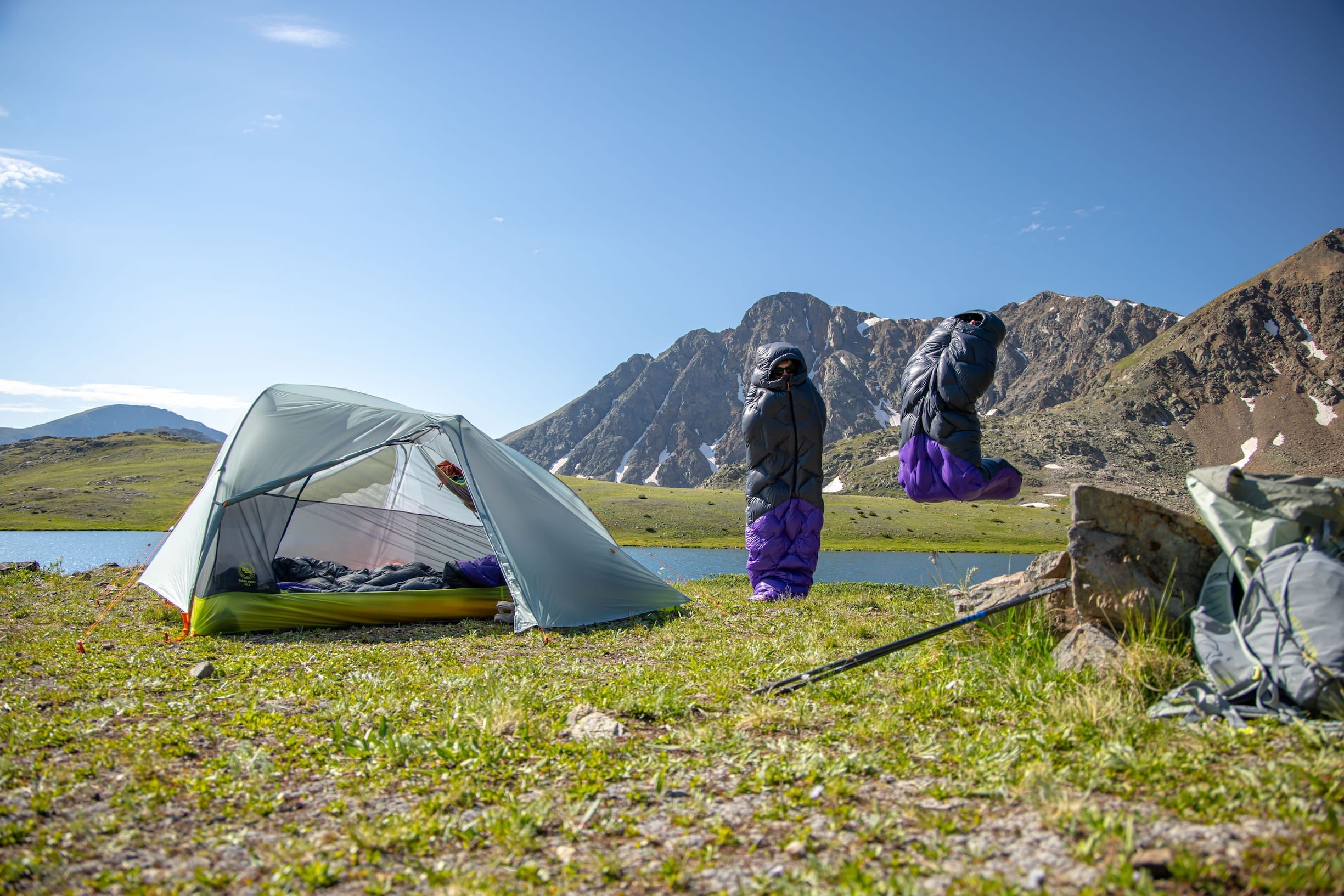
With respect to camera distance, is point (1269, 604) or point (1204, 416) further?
point (1204, 416)

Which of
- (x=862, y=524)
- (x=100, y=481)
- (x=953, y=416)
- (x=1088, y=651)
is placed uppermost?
(x=100, y=481)

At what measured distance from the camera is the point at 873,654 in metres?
6.60

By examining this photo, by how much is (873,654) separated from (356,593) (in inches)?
386

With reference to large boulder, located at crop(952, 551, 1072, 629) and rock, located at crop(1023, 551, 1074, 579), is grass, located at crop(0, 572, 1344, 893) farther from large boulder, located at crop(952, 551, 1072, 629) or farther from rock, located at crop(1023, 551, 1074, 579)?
rock, located at crop(1023, 551, 1074, 579)

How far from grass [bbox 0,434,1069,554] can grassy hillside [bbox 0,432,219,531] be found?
1.08ft

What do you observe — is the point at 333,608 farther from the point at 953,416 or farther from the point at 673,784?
the point at 953,416

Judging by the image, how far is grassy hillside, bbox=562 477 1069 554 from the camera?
288 ft

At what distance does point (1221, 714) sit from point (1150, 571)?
1.64 m

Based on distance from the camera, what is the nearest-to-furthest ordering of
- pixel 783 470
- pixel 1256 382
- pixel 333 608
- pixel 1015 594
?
pixel 1015 594 → pixel 333 608 → pixel 783 470 → pixel 1256 382

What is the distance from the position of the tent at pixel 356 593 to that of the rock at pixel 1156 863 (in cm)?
924

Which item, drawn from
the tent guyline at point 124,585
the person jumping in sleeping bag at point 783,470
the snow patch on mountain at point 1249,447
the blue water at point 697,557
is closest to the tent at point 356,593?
the tent guyline at point 124,585

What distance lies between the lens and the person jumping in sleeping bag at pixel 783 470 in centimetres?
1484

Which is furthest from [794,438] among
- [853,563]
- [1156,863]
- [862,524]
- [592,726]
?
[862,524]

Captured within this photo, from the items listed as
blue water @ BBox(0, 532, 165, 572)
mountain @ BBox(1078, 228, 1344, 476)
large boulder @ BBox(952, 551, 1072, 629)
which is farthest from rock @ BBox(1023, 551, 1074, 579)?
mountain @ BBox(1078, 228, 1344, 476)
